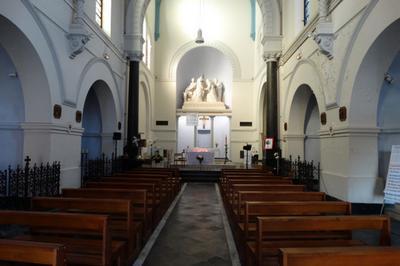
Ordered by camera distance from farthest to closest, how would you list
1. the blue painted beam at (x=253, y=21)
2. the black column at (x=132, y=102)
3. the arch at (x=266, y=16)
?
the blue painted beam at (x=253, y=21) → the black column at (x=132, y=102) → the arch at (x=266, y=16)

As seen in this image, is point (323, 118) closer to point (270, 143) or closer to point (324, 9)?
point (324, 9)

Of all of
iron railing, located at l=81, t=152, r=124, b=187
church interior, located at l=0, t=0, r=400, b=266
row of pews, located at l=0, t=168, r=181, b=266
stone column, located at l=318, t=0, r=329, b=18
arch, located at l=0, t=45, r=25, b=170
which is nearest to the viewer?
row of pews, located at l=0, t=168, r=181, b=266

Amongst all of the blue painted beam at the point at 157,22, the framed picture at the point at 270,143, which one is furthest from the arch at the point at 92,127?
the blue painted beam at the point at 157,22

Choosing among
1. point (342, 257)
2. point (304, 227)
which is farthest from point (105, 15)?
point (342, 257)

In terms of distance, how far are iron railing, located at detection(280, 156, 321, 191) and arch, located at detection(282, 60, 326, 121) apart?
1.47 m

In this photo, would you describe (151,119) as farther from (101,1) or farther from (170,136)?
(101,1)

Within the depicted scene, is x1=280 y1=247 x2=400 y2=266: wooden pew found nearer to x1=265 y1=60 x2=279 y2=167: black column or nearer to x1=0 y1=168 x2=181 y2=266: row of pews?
x1=0 y1=168 x2=181 y2=266: row of pews

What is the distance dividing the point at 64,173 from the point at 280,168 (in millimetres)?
6683

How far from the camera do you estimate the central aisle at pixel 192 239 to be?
3.84m

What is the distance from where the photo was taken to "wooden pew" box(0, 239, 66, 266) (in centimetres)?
180

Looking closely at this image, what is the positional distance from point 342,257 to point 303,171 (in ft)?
24.5

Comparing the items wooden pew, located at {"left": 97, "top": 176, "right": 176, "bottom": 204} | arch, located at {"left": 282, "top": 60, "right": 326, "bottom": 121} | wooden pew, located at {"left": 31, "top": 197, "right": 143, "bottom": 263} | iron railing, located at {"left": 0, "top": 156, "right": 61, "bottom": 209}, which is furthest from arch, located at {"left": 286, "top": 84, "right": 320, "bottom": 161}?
wooden pew, located at {"left": 31, "top": 197, "right": 143, "bottom": 263}

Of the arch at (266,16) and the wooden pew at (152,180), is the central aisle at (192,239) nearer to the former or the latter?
the wooden pew at (152,180)

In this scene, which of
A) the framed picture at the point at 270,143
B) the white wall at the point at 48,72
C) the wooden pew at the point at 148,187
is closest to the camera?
the wooden pew at the point at 148,187
